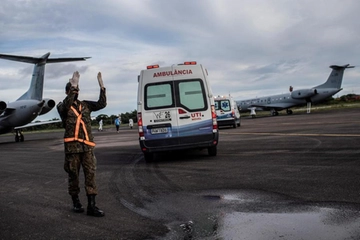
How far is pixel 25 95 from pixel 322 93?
113ft

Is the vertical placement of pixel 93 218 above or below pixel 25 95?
below

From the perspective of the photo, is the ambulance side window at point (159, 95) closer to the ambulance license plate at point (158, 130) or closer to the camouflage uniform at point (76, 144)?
the ambulance license plate at point (158, 130)

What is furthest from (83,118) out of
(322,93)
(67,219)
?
(322,93)

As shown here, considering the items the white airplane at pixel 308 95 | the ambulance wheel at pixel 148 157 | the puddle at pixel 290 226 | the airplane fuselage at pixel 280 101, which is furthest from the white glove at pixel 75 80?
the airplane fuselage at pixel 280 101

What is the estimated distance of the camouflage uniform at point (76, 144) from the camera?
6.06m

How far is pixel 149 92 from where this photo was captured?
11867 mm

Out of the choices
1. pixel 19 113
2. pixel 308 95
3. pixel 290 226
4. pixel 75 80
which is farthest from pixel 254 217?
pixel 308 95

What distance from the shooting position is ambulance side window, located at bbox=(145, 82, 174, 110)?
1180 centimetres

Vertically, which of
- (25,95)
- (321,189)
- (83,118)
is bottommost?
(321,189)

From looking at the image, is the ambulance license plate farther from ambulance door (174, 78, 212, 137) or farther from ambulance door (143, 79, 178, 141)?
ambulance door (174, 78, 212, 137)

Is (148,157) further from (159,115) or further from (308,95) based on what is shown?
(308,95)

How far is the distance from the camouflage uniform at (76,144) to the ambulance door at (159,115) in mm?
5359

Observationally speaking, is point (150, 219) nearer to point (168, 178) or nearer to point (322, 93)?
point (168, 178)

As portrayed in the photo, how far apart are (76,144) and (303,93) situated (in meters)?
47.4
